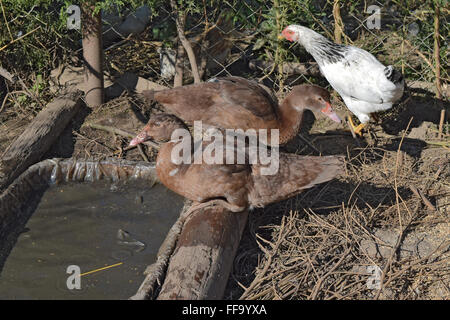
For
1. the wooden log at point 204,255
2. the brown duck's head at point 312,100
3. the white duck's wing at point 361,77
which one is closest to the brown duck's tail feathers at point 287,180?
the wooden log at point 204,255

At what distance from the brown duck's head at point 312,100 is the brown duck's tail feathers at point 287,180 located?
2.48 ft

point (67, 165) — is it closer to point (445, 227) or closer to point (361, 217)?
point (361, 217)

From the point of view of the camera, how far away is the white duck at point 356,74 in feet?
15.7

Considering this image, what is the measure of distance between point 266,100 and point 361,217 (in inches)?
46.9

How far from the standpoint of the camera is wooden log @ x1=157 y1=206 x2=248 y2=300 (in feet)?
10.6

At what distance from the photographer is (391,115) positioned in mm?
5500

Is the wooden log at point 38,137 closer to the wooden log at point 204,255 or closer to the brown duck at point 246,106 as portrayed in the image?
the brown duck at point 246,106

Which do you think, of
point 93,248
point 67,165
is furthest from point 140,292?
point 67,165

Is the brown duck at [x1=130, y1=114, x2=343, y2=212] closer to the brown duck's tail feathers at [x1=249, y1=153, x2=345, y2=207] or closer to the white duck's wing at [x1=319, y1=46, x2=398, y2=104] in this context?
the brown duck's tail feathers at [x1=249, y1=153, x2=345, y2=207]

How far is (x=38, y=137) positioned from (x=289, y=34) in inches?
93.7

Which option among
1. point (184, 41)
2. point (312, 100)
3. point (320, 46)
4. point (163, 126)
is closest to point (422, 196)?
point (312, 100)

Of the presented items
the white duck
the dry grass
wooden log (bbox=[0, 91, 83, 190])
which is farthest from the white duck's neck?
wooden log (bbox=[0, 91, 83, 190])

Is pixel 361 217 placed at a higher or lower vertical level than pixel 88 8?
lower

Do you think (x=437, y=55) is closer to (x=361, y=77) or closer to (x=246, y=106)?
(x=361, y=77)
